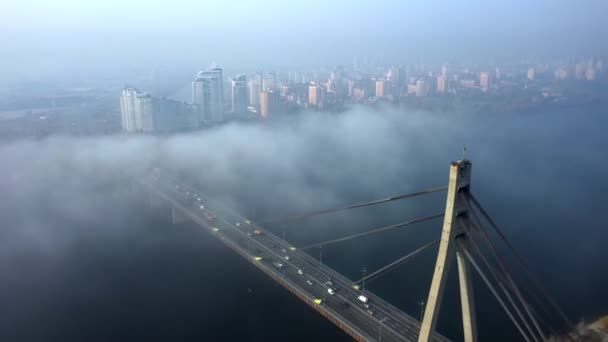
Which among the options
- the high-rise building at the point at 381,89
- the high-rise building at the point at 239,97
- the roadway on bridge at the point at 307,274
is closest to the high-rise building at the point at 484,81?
Answer: the high-rise building at the point at 381,89

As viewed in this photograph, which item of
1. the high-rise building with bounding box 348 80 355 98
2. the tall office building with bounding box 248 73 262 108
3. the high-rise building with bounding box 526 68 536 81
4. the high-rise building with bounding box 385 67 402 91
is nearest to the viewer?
the tall office building with bounding box 248 73 262 108

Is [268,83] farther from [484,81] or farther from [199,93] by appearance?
[484,81]

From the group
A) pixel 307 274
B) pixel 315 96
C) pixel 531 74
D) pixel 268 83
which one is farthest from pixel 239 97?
pixel 307 274

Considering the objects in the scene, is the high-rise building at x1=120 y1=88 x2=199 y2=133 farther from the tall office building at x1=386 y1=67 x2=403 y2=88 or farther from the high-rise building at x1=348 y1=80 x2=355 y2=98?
the tall office building at x1=386 y1=67 x2=403 y2=88

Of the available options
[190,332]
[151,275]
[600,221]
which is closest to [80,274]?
[151,275]

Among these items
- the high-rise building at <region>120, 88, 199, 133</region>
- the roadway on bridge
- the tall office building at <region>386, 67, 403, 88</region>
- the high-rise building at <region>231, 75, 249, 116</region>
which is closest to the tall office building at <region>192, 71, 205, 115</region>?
the high-rise building at <region>120, 88, 199, 133</region>
